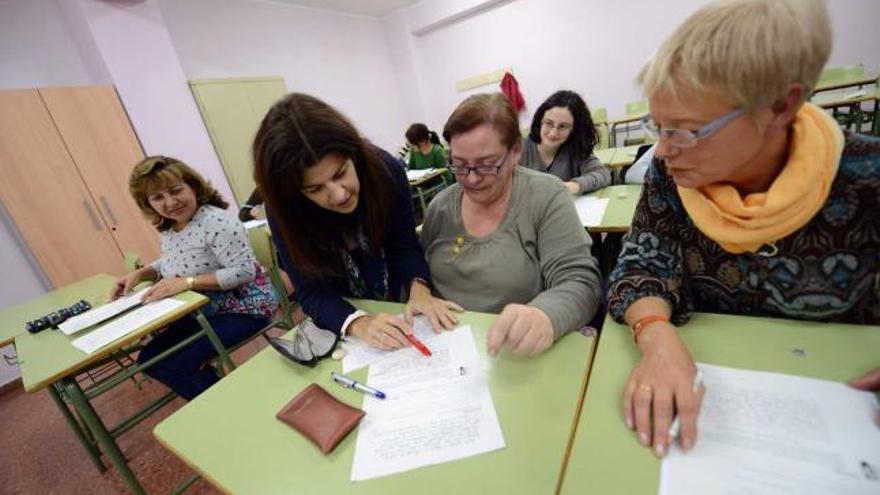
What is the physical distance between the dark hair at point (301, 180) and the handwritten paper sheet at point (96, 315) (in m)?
1.08

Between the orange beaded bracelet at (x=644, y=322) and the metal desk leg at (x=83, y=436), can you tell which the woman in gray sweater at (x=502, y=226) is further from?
the metal desk leg at (x=83, y=436)

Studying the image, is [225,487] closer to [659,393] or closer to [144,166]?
[659,393]

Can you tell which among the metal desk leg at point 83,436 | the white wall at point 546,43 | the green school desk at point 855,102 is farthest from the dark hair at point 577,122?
the white wall at point 546,43

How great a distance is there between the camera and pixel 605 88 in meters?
5.80

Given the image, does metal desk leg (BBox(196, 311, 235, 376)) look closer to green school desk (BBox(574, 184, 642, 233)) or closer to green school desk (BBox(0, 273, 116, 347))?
green school desk (BBox(0, 273, 116, 347))

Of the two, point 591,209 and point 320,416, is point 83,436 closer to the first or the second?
point 320,416

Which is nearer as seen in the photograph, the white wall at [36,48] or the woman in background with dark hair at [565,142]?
the woman in background with dark hair at [565,142]

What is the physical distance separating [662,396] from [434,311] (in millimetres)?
567

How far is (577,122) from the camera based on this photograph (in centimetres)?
238

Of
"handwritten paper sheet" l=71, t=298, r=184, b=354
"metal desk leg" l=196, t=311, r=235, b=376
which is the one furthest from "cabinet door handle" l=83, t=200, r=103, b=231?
"metal desk leg" l=196, t=311, r=235, b=376

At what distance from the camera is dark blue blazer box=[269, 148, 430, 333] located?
4.11 ft

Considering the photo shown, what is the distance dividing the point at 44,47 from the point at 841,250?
5167 mm

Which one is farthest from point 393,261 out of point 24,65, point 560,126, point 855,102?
point 855,102

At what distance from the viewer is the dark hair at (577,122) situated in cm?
236
